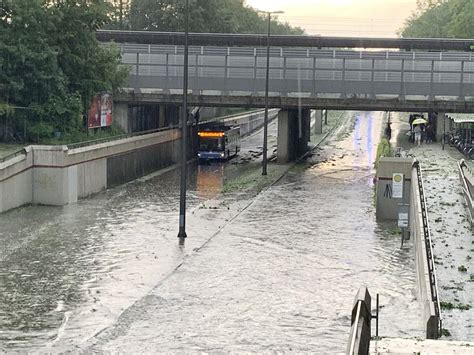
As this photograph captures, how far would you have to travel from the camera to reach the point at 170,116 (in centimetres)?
7625

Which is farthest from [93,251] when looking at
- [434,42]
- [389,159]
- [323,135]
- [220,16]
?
[220,16]

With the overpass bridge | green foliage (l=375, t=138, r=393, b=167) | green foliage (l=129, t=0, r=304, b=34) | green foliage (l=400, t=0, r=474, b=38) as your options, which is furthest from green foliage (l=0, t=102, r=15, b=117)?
green foliage (l=400, t=0, r=474, b=38)

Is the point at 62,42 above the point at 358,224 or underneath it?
above

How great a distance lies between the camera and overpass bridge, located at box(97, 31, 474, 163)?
198 feet

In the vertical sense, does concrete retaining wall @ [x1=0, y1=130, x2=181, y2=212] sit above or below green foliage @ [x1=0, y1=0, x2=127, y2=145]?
below

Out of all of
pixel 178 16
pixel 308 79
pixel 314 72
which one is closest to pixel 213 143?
pixel 308 79

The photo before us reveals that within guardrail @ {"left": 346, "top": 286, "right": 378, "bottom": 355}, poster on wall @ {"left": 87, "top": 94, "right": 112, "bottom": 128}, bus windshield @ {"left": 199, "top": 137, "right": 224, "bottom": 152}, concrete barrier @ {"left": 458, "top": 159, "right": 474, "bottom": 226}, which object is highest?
poster on wall @ {"left": 87, "top": 94, "right": 112, "bottom": 128}

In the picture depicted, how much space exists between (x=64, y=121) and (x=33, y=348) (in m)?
32.5

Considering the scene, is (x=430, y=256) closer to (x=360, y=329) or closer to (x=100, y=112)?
(x=360, y=329)

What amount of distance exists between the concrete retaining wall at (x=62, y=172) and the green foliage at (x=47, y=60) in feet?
11.1

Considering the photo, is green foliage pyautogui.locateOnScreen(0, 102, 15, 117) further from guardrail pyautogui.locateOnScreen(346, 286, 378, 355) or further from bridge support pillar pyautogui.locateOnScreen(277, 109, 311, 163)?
guardrail pyautogui.locateOnScreen(346, 286, 378, 355)

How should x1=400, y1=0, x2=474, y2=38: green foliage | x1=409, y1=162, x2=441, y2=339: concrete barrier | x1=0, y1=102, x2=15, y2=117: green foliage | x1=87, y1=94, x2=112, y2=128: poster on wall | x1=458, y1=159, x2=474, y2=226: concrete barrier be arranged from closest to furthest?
1. x1=409, y1=162, x2=441, y2=339: concrete barrier
2. x1=458, y1=159, x2=474, y2=226: concrete barrier
3. x1=0, y1=102, x2=15, y2=117: green foliage
4. x1=87, y1=94, x2=112, y2=128: poster on wall
5. x1=400, y1=0, x2=474, y2=38: green foliage

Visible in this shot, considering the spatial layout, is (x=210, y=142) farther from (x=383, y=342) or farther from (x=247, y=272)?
(x=383, y=342)

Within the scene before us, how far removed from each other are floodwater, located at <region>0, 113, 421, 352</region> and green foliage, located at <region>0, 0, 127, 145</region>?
7.51m
